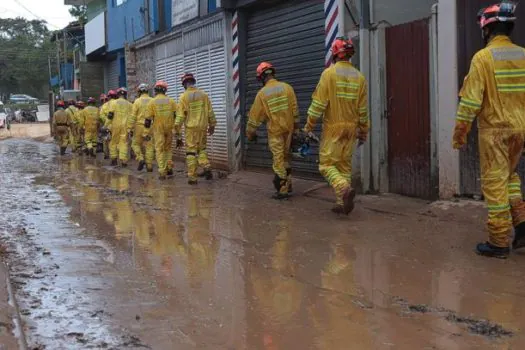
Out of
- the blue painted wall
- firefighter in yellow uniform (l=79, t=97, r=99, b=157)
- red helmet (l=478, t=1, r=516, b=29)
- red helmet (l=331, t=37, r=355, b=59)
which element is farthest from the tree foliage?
red helmet (l=478, t=1, r=516, b=29)

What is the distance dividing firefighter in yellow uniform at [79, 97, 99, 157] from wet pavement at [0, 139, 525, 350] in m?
10.6

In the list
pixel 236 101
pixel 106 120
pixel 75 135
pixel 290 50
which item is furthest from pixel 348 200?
pixel 75 135

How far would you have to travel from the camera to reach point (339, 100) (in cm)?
748

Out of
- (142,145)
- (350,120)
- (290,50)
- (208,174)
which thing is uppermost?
(290,50)

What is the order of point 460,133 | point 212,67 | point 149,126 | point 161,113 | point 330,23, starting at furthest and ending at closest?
point 212,67, point 149,126, point 161,113, point 330,23, point 460,133

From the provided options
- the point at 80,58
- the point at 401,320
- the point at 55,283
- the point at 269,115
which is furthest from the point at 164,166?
the point at 80,58

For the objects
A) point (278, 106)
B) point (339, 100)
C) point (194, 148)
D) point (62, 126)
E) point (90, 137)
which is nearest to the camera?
point (339, 100)

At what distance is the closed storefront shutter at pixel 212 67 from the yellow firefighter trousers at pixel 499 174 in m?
8.16

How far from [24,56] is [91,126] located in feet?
179

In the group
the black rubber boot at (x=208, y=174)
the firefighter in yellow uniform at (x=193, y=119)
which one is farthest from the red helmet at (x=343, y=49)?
the black rubber boot at (x=208, y=174)

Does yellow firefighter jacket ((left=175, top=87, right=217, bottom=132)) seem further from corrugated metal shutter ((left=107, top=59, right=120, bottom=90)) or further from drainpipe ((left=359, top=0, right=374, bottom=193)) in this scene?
corrugated metal shutter ((left=107, top=59, right=120, bottom=90))

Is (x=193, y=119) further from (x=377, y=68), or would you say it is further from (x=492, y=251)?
(x=492, y=251)

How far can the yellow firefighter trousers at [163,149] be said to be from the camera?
12.4 meters

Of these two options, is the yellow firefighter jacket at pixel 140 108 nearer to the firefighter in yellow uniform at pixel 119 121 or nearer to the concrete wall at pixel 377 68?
the firefighter in yellow uniform at pixel 119 121
